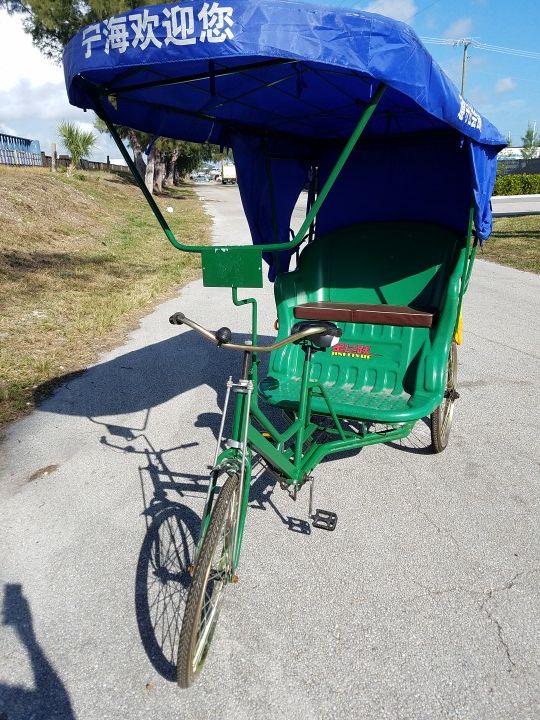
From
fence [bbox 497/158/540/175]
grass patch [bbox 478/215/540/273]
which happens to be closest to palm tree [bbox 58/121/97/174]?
grass patch [bbox 478/215/540/273]

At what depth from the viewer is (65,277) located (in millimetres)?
9844

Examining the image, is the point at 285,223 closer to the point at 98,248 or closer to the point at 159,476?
the point at 159,476

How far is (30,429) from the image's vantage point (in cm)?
454

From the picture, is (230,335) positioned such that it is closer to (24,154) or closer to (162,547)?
(162,547)

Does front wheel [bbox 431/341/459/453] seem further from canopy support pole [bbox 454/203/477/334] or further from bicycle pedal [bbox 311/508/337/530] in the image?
bicycle pedal [bbox 311/508/337/530]

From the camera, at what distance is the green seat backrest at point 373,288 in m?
4.41

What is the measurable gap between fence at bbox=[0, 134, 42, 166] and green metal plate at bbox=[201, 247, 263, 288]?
25.3 meters

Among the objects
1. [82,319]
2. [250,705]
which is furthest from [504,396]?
[82,319]

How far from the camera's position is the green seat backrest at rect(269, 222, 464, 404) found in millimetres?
4410

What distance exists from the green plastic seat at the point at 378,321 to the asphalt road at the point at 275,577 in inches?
20.6

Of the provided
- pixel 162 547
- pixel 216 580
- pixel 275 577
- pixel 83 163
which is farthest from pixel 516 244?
pixel 83 163

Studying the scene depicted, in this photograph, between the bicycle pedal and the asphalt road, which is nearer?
the asphalt road

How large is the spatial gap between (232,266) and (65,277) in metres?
7.75

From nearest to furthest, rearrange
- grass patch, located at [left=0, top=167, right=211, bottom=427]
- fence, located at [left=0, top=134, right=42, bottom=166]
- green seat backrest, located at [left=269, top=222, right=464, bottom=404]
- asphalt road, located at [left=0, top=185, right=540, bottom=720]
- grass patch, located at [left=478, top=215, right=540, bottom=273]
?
1. asphalt road, located at [left=0, top=185, right=540, bottom=720]
2. green seat backrest, located at [left=269, top=222, right=464, bottom=404]
3. grass patch, located at [left=0, top=167, right=211, bottom=427]
4. grass patch, located at [left=478, top=215, right=540, bottom=273]
5. fence, located at [left=0, top=134, right=42, bottom=166]
